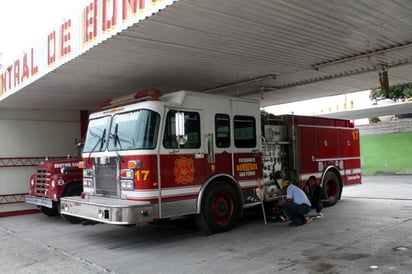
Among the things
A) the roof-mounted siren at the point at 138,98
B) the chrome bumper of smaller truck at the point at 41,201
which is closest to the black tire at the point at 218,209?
the roof-mounted siren at the point at 138,98

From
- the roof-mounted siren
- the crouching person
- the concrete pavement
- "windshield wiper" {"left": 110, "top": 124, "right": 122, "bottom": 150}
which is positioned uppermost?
the roof-mounted siren

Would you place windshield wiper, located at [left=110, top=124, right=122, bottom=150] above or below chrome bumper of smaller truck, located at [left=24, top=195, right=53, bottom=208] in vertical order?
above

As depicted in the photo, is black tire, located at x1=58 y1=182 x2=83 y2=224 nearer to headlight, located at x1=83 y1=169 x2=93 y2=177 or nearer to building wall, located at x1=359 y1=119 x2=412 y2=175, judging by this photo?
headlight, located at x1=83 y1=169 x2=93 y2=177

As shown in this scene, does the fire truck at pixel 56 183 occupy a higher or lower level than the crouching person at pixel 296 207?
higher

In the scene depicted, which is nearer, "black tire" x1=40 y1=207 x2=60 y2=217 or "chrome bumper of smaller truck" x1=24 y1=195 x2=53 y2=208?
"chrome bumper of smaller truck" x1=24 y1=195 x2=53 y2=208

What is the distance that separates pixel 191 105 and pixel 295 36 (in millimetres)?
2361

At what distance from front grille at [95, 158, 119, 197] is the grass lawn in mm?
19505

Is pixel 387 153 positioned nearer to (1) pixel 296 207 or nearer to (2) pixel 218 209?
(1) pixel 296 207

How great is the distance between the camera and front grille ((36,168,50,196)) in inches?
436

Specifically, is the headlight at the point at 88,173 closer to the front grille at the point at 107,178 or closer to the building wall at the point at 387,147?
the front grille at the point at 107,178

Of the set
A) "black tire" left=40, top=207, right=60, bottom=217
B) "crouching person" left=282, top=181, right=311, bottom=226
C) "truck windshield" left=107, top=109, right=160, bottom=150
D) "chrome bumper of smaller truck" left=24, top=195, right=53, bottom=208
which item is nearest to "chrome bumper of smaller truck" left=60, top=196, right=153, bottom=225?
"truck windshield" left=107, top=109, right=160, bottom=150

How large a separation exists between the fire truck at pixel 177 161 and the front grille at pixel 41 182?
2.76 m

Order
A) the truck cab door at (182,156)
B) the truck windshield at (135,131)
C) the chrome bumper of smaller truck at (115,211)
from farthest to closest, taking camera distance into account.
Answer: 1. the truck cab door at (182,156)
2. the truck windshield at (135,131)
3. the chrome bumper of smaller truck at (115,211)

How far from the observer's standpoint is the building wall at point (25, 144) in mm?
12758
